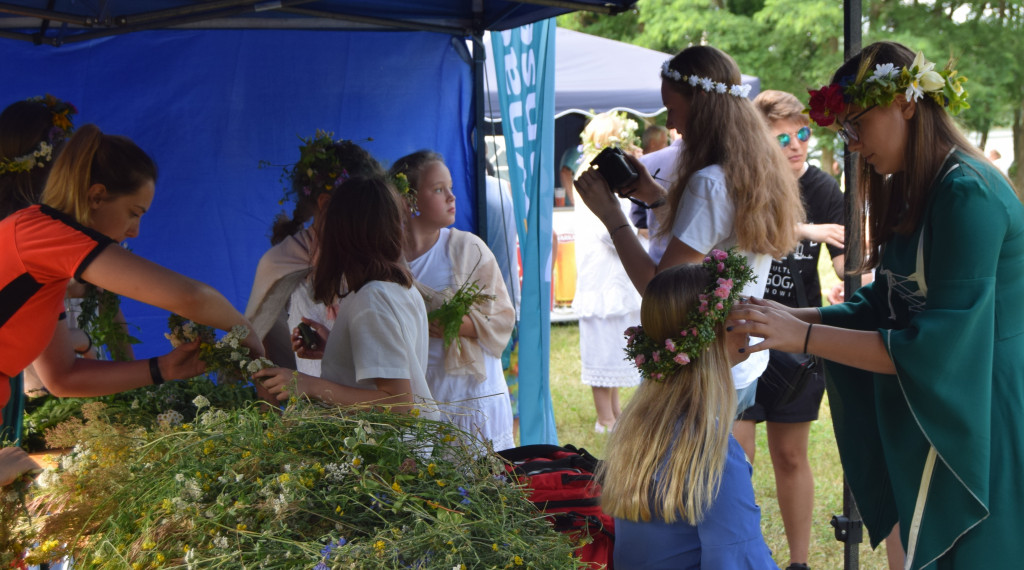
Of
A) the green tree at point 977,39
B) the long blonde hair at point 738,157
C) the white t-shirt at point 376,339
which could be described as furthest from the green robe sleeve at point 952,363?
the green tree at point 977,39

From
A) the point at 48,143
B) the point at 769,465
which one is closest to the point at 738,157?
the point at 48,143

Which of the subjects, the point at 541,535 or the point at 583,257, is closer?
the point at 541,535

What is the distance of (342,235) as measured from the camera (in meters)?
2.45

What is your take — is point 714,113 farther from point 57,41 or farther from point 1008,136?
point 1008,136

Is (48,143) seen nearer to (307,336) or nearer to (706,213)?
(307,336)

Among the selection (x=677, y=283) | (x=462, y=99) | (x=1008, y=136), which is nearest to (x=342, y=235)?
(x=677, y=283)

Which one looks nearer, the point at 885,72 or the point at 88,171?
the point at 885,72

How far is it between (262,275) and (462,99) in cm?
152

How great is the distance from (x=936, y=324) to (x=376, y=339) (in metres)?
1.34

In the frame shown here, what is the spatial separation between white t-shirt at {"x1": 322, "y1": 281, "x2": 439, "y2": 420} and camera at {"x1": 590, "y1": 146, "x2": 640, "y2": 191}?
79cm

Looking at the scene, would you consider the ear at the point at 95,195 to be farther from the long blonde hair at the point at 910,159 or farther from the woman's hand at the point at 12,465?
the long blonde hair at the point at 910,159

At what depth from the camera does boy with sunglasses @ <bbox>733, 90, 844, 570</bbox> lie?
11.5 ft

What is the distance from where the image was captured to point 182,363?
2395 millimetres

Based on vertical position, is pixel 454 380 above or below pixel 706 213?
below
